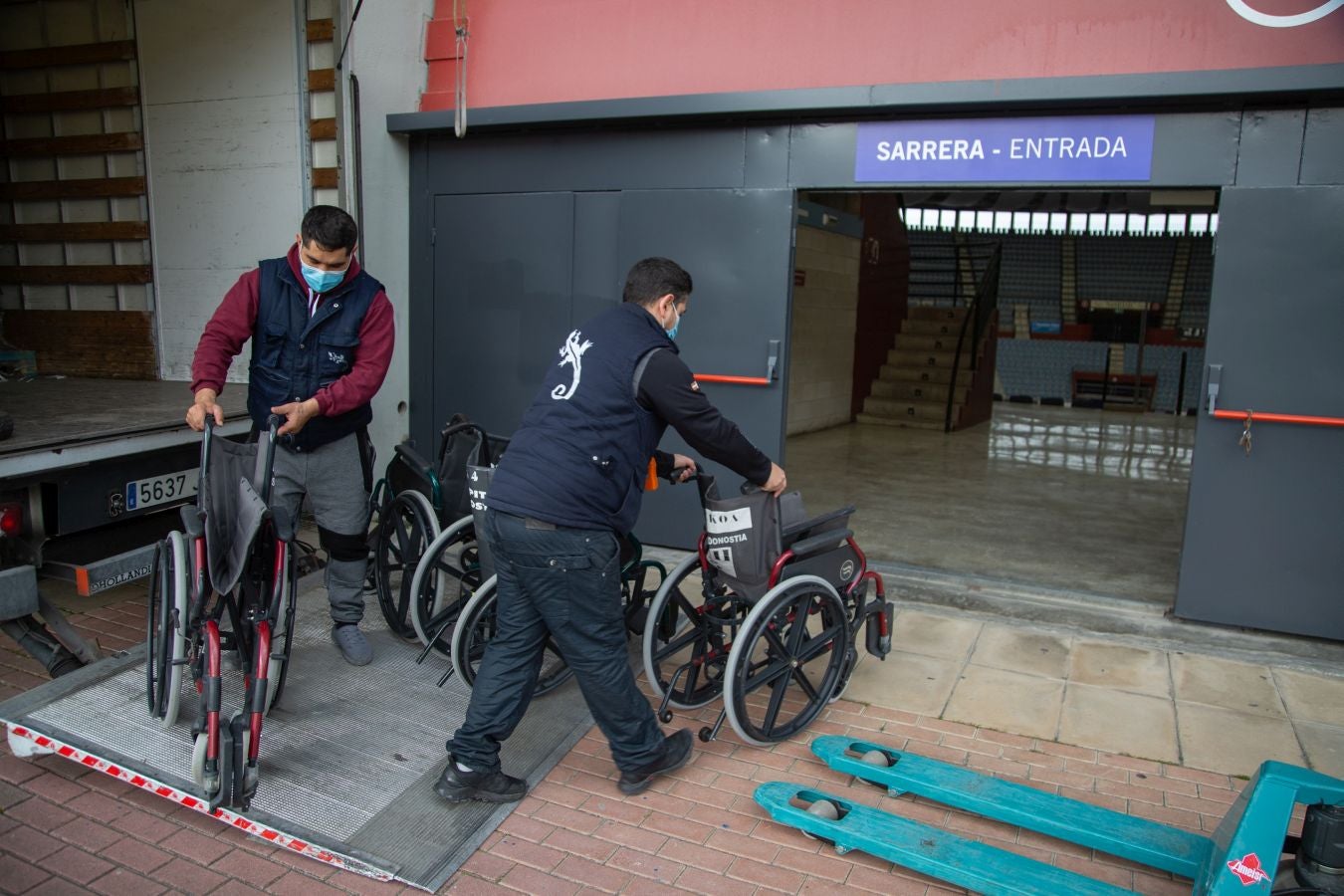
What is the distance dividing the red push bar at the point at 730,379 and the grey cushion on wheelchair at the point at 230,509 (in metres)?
2.75

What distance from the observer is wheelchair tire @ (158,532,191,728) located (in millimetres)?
2885

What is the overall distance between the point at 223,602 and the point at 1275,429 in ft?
14.1

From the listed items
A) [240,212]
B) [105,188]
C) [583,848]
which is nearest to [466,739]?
[583,848]

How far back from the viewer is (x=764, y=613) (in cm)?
312

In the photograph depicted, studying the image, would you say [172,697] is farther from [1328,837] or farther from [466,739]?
[1328,837]

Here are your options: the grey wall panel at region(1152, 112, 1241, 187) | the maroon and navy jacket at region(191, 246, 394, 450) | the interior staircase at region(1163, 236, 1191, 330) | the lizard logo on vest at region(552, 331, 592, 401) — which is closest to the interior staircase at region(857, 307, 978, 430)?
the grey wall panel at region(1152, 112, 1241, 187)

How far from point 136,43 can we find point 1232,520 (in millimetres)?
6526

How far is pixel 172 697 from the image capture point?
10.1 feet

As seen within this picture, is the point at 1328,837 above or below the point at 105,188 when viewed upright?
below

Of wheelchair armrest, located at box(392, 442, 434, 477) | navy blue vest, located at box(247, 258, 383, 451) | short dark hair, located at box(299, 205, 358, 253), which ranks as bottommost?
wheelchair armrest, located at box(392, 442, 434, 477)

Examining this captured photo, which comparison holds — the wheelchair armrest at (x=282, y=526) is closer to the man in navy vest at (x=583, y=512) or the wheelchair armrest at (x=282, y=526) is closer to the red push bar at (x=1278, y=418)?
the man in navy vest at (x=583, y=512)

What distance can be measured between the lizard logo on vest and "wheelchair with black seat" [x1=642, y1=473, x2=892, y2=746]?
2.30 ft

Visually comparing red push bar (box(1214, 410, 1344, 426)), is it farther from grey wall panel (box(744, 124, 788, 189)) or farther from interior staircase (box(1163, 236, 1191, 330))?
interior staircase (box(1163, 236, 1191, 330))

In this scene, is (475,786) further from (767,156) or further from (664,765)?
(767,156)
